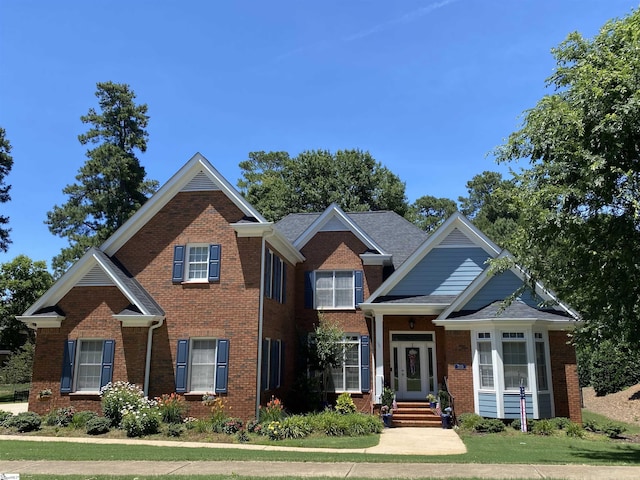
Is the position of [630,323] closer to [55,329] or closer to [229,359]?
[229,359]

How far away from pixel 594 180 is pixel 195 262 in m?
12.9

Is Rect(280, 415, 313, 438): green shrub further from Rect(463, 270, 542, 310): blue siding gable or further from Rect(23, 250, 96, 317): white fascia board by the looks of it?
Rect(23, 250, 96, 317): white fascia board

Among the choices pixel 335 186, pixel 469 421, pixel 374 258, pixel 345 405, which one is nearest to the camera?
pixel 469 421

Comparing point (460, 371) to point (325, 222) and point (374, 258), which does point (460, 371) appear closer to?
point (374, 258)

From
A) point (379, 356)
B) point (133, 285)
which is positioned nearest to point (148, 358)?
point (133, 285)

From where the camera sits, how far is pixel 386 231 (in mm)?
25438

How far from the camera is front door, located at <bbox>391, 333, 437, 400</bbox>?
819 inches

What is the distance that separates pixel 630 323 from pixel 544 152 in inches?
187

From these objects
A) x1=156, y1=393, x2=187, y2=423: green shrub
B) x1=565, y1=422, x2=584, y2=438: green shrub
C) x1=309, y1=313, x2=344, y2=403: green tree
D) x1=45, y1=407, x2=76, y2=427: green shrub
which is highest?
x1=309, y1=313, x2=344, y2=403: green tree

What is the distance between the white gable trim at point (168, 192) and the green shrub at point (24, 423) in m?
5.97

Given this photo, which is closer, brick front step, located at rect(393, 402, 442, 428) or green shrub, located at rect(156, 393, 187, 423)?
green shrub, located at rect(156, 393, 187, 423)

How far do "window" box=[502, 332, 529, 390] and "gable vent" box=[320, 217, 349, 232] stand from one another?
8171 mm

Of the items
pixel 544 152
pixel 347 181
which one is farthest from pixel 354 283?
pixel 347 181

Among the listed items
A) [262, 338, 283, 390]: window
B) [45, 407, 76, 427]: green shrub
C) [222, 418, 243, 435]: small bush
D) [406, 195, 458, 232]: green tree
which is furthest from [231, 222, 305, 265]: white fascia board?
[406, 195, 458, 232]: green tree
